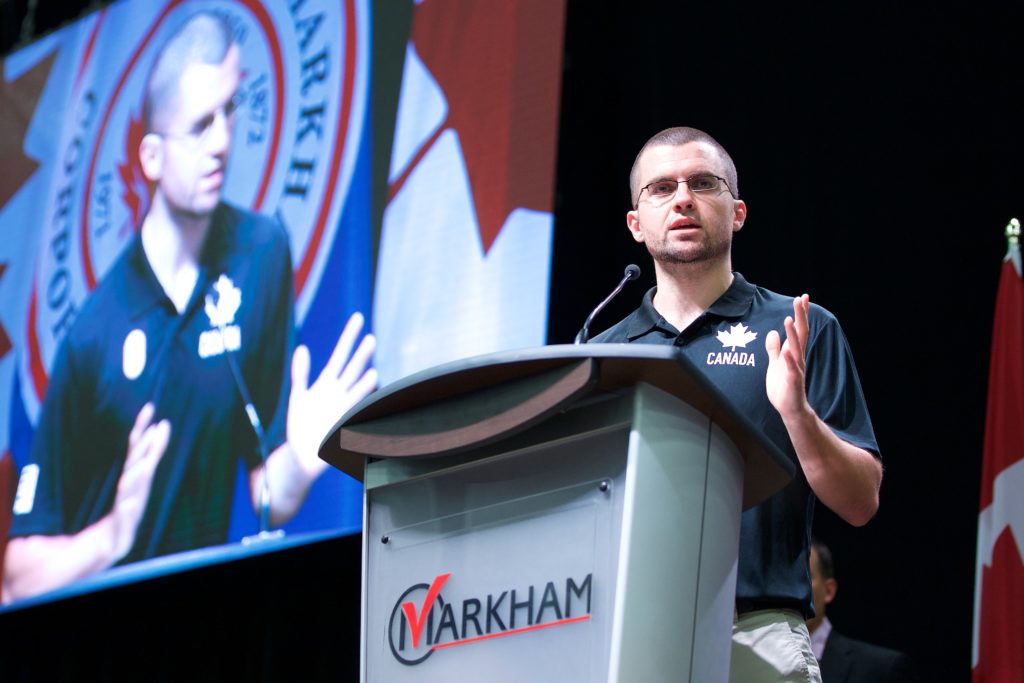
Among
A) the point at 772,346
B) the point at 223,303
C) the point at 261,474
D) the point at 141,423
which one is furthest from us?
the point at 141,423

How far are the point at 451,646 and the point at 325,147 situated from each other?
2.95 m

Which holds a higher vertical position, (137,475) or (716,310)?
(716,310)

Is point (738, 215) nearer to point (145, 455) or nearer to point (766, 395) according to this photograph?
point (766, 395)

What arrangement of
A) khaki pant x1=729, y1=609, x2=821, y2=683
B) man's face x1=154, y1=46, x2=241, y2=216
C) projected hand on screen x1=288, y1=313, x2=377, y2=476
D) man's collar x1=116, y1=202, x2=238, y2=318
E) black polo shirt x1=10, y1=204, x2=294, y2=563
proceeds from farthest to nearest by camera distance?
man's face x1=154, y1=46, x2=241, y2=216, man's collar x1=116, y1=202, x2=238, y2=318, black polo shirt x1=10, y1=204, x2=294, y2=563, projected hand on screen x1=288, y1=313, x2=377, y2=476, khaki pant x1=729, y1=609, x2=821, y2=683

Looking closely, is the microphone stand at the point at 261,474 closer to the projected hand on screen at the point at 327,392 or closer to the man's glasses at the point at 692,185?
the projected hand on screen at the point at 327,392

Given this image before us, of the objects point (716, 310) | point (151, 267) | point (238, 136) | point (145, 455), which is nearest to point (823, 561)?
point (716, 310)

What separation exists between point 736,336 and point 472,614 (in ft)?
1.98

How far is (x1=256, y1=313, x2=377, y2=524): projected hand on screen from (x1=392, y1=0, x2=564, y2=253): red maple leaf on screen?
49 centimetres

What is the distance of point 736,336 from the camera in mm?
1752

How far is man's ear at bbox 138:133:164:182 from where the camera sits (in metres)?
4.64

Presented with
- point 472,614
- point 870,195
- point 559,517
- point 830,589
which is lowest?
point 830,589

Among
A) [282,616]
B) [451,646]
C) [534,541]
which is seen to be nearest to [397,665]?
[451,646]

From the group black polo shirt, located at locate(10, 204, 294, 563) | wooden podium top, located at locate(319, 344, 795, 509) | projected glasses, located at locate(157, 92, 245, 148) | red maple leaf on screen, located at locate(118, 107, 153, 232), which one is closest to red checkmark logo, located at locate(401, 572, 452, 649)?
wooden podium top, located at locate(319, 344, 795, 509)

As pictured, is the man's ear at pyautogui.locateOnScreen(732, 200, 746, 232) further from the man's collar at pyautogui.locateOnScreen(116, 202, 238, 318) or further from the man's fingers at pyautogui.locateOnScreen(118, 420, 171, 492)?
the man's fingers at pyautogui.locateOnScreen(118, 420, 171, 492)
